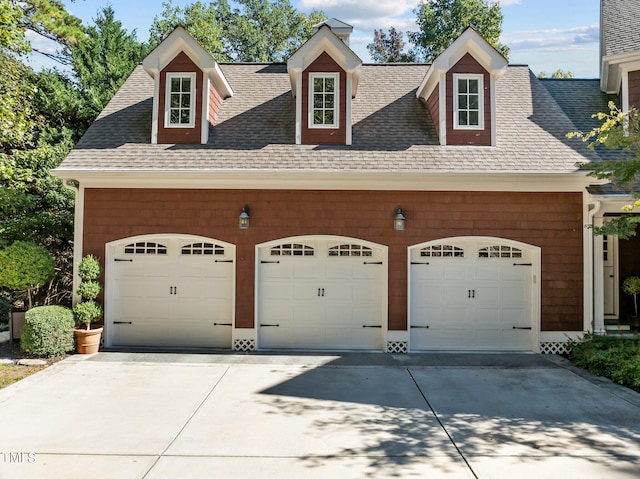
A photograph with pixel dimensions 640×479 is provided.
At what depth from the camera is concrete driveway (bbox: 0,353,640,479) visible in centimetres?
411

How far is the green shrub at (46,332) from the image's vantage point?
25.1 feet

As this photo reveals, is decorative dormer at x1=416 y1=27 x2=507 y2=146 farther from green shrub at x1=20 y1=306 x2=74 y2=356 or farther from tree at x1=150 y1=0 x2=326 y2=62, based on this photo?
tree at x1=150 y1=0 x2=326 y2=62

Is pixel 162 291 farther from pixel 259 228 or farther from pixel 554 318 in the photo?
pixel 554 318

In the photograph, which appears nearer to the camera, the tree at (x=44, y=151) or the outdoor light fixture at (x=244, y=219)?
the outdoor light fixture at (x=244, y=219)

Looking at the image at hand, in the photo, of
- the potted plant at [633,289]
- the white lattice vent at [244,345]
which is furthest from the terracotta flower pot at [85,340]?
the potted plant at [633,289]

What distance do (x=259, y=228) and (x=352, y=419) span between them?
14.5 ft

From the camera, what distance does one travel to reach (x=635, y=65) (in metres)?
9.80

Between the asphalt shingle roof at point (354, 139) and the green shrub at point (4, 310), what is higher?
the asphalt shingle roof at point (354, 139)

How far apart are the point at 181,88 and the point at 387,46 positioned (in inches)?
881

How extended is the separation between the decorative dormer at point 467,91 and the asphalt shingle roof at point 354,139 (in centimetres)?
31

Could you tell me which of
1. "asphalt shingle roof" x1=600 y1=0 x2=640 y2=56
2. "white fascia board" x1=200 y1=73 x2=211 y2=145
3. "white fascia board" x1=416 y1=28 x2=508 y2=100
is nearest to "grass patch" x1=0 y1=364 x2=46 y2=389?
"white fascia board" x1=200 y1=73 x2=211 y2=145

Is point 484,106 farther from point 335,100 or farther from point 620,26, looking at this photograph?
point 620,26

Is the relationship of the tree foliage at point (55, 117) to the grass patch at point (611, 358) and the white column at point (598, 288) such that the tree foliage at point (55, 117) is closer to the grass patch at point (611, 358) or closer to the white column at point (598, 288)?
the grass patch at point (611, 358)

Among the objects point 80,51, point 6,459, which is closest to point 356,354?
point 6,459
